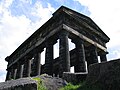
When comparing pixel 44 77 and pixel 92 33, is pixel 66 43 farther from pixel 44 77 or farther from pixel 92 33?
pixel 44 77

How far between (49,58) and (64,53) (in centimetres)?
278

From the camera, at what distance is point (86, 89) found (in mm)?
4766

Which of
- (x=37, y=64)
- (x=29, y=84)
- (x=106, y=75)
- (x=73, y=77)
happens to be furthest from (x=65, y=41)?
(x=29, y=84)

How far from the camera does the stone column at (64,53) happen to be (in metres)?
13.7

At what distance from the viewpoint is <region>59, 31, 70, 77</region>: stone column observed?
13.7 meters

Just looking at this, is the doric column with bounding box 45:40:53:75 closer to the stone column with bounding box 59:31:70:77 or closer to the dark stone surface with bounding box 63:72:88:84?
the stone column with bounding box 59:31:70:77

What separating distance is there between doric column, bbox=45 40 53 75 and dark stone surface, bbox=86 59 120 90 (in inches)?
428

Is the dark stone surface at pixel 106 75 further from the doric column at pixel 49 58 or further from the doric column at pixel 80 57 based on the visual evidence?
the doric column at pixel 49 58

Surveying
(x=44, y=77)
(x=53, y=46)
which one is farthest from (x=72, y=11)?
(x=44, y=77)

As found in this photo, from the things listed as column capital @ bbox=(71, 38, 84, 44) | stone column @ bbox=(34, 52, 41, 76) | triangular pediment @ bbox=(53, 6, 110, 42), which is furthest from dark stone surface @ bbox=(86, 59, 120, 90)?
stone column @ bbox=(34, 52, 41, 76)

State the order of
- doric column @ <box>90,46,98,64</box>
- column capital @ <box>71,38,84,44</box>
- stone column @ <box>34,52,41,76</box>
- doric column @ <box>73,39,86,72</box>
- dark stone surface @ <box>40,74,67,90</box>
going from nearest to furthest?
dark stone surface @ <box>40,74,67,90</box>
doric column @ <box>73,39,86,72</box>
column capital @ <box>71,38,84,44</box>
doric column @ <box>90,46,98,64</box>
stone column @ <box>34,52,41,76</box>

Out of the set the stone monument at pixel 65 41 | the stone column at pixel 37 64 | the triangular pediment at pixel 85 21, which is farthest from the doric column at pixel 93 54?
the stone column at pixel 37 64

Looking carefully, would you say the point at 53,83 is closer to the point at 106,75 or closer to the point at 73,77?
the point at 73,77

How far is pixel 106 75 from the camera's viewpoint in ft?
15.6
